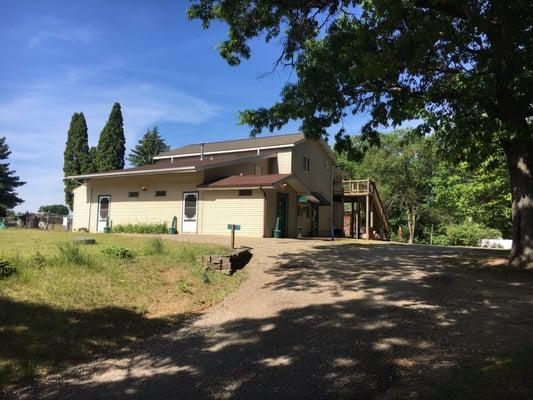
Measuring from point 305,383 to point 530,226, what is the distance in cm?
907

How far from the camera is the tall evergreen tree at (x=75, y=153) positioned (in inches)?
1861

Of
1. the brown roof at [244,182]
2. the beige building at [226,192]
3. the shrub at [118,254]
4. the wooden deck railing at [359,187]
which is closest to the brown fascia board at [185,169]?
the beige building at [226,192]

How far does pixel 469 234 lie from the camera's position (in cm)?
4125

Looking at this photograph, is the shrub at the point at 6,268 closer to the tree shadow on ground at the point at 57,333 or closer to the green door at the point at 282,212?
the tree shadow on ground at the point at 57,333

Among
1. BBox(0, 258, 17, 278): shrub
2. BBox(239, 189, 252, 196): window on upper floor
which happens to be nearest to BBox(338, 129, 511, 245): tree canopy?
BBox(239, 189, 252, 196): window on upper floor

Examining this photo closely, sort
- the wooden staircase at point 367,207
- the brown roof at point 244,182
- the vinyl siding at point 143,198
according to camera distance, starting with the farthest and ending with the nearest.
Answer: the wooden staircase at point 367,207 → the vinyl siding at point 143,198 → the brown roof at point 244,182

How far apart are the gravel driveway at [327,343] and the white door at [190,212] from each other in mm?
12662

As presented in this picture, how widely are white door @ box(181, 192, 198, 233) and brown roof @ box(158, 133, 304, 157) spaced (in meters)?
6.52

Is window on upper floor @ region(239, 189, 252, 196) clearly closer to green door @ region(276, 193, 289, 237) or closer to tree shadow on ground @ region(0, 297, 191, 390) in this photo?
green door @ region(276, 193, 289, 237)

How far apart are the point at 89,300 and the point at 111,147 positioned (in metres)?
40.2

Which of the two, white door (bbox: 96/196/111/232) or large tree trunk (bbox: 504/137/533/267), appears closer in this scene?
large tree trunk (bbox: 504/137/533/267)

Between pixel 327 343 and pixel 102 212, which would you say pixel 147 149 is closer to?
pixel 102 212

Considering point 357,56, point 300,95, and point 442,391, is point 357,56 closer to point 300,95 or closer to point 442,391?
point 300,95

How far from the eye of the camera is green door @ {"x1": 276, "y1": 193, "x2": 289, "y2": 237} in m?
22.8
